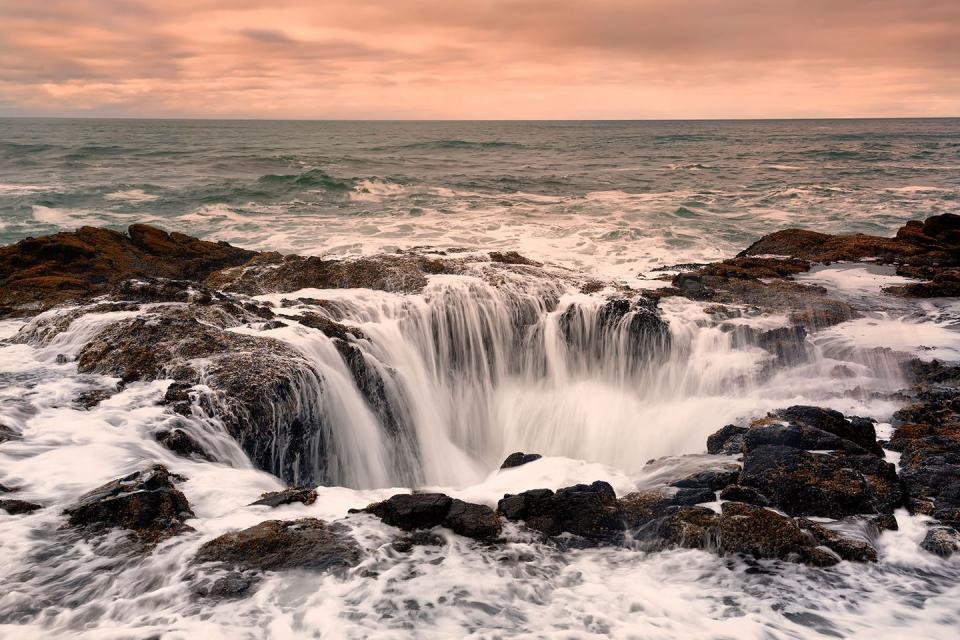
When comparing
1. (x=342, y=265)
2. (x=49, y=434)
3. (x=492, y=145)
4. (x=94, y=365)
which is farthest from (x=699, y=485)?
(x=492, y=145)

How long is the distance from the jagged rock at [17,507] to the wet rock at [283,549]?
4.83 feet

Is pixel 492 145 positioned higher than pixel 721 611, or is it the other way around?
pixel 492 145

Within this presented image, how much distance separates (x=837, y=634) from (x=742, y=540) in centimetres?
86

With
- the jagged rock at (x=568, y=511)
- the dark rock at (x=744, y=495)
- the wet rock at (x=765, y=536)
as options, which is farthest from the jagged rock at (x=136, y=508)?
the dark rock at (x=744, y=495)

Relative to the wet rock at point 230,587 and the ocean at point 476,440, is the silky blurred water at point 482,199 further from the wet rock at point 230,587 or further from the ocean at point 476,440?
the wet rock at point 230,587

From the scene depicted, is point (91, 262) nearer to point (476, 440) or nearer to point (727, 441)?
point (476, 440)

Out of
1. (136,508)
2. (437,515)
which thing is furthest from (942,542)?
(136,508)

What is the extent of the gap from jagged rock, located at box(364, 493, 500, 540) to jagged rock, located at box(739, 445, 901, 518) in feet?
7.59

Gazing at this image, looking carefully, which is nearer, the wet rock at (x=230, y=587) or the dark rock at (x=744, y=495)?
the wet rock at (x=230, y=587)

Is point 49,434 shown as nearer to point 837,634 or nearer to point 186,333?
point 186,333

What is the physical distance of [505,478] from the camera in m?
6.27

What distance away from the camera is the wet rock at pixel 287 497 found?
5105 millimetres

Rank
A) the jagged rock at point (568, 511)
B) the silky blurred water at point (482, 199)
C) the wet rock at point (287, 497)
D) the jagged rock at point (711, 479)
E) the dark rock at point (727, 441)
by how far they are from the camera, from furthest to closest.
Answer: the silky blurred water at point (482, 199)
the dark rock at point (727, 441)
the jagged rock at point (711, 479)
the wet rock at point (287, 497)
the jagged rock at point (568, 511)

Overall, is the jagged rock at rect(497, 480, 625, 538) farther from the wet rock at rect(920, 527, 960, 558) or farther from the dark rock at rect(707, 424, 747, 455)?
the wet rock at rect(920, 527, 960, 558)
